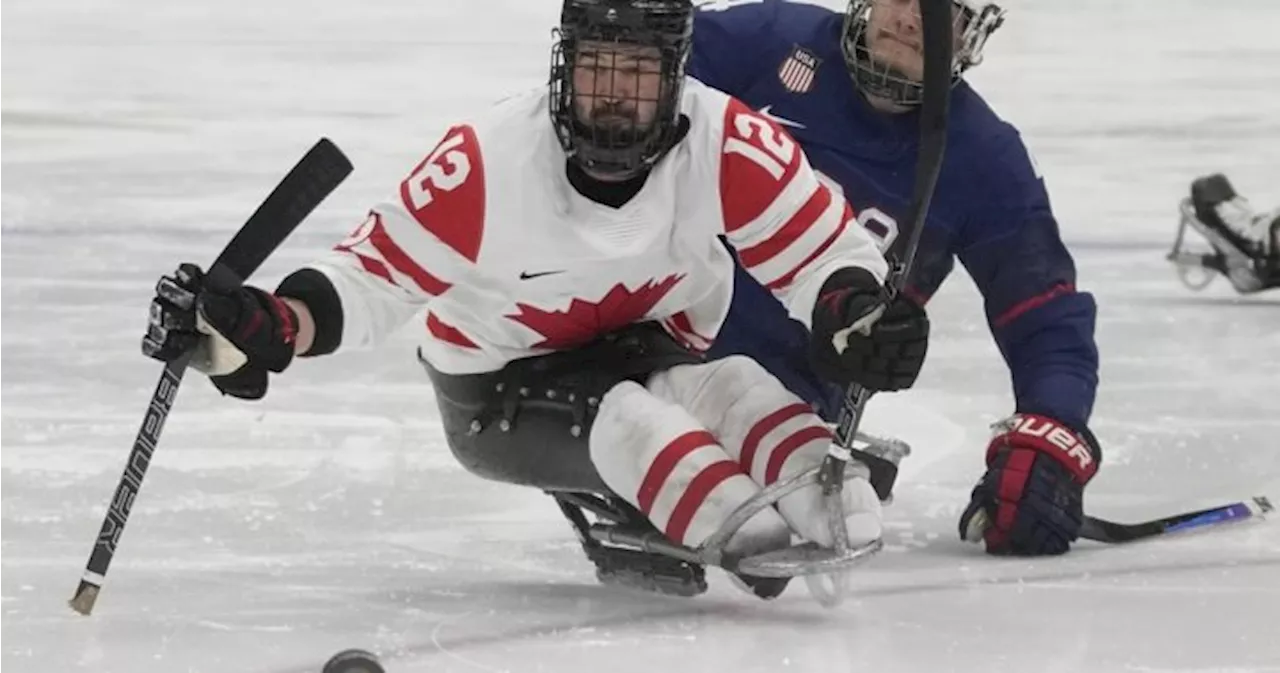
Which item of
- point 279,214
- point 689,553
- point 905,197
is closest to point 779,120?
point 905,197

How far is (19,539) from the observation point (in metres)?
2.55

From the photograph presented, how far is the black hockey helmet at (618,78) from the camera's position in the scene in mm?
2211

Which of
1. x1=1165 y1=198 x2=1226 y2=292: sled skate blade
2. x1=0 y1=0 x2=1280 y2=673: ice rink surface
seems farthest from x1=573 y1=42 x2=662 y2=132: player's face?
x1=1165 y1=198 x2=1226 y2=292: sled skate blade

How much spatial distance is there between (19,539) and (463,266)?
2.16 feet

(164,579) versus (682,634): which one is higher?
(682,634)

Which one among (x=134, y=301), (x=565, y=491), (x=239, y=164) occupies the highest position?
(x=565, y=491)

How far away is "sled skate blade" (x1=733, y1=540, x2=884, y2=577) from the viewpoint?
86.3 inches

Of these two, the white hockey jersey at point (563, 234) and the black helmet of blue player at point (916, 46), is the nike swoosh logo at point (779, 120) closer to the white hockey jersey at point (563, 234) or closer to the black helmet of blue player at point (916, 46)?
the black helmet of blue player at point (916, 46)

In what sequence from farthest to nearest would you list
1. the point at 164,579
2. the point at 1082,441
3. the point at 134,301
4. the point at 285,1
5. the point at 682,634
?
the point at 285,1, the point at 134,301, the point at 1082,441, the point at 164,579, the point at 682,634

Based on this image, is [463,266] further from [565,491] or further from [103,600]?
[103,600]

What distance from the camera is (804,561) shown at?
220 cm

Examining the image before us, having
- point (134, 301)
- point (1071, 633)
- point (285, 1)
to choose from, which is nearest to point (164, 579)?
point (1071, 633)

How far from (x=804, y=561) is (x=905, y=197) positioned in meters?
0.90

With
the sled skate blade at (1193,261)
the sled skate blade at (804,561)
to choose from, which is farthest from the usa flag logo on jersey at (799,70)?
the sled skate blade at (1193,261)
